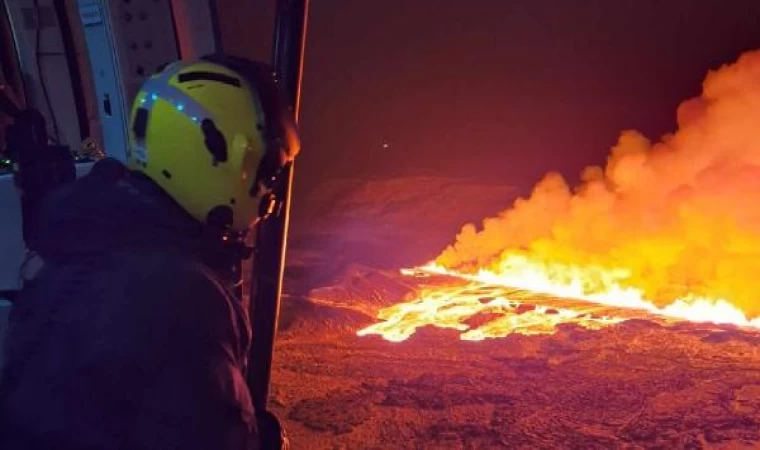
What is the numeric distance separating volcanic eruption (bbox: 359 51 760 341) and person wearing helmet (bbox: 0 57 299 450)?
227 inches

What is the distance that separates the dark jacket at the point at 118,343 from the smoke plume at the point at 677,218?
24.6 ft

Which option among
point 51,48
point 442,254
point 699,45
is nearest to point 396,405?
point 51,48

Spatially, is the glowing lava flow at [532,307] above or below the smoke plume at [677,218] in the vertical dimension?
below

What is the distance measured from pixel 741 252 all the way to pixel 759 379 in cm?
293

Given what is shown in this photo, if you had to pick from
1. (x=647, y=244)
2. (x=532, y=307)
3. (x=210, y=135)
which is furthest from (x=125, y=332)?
(x=647, y=244)

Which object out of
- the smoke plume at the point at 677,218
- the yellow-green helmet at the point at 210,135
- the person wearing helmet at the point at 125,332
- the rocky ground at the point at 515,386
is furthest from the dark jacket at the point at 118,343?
the smoke plume at the point at 677,218

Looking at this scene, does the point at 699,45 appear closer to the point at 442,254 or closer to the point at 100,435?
the point at 442,254

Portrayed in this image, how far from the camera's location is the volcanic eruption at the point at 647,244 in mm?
8344

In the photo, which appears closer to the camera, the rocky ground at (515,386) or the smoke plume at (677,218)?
the rocky ground at (515,386)

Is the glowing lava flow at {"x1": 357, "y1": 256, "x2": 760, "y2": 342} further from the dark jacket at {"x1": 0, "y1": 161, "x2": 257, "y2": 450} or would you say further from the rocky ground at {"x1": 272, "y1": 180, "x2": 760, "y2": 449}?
the dark jacket at {"x1": 0, "y1": 161, "x2": 257, "y2": 450}

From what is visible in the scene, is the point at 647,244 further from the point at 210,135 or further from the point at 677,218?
the point at 210,135

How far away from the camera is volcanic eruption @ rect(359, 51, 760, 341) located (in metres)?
8.34

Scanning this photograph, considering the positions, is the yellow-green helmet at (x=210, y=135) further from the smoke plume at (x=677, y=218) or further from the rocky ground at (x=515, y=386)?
the smoke plume at (x=677, y=218)

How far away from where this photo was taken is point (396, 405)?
589cm
